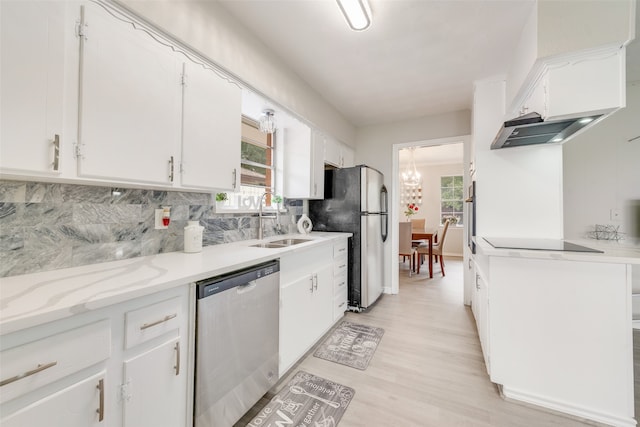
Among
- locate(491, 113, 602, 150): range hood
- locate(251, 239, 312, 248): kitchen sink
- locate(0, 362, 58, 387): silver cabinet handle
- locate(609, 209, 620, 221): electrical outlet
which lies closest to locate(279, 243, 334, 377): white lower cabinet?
locate(251, 239, 312, 248): kitchen sink

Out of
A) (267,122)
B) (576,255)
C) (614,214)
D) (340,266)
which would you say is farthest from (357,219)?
(614,214)

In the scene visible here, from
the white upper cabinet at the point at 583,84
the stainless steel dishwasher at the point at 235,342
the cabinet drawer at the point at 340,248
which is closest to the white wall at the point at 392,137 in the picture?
the cabinet drawer at the point at 340,248

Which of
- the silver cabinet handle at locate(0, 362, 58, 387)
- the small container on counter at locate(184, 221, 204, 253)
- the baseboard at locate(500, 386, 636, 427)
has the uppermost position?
the small container on counter at locate(184, 221, 204, 253)

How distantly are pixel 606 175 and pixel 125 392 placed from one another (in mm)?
4455

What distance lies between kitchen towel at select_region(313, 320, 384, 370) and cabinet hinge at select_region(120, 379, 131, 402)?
1.51 m

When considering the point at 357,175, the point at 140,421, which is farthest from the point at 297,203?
the point at 140,421

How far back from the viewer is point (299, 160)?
2.89 meters

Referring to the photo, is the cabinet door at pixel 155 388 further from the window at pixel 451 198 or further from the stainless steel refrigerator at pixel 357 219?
the window at pixel 451 198

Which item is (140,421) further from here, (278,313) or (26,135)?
(26,135)

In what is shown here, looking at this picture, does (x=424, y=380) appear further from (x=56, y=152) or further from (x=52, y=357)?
(x=56, y=152)

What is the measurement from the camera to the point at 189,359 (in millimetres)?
1133

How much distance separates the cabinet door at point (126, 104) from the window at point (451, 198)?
7.32m

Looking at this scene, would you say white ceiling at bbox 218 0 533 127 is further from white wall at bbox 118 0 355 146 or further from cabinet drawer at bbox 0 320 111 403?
cabinet drawer at bbox 0 320 111 403

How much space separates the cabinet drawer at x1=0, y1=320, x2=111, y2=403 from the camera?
66cm
